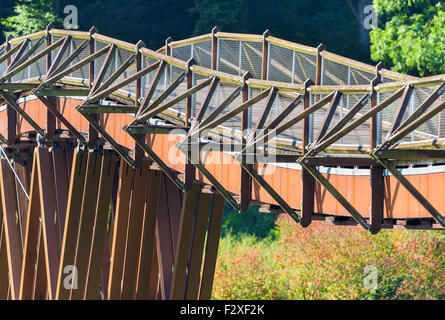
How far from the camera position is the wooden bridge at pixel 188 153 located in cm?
1409

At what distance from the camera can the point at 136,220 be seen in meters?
19.6

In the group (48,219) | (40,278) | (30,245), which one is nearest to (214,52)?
(48,219)

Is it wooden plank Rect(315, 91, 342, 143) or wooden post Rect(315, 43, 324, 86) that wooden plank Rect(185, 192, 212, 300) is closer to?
wooden post Rect(315, 43, 324, 86)

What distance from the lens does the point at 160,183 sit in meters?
20.1

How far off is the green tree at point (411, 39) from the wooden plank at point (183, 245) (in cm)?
1563

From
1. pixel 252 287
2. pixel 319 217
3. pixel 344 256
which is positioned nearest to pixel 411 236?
pixel 344 256

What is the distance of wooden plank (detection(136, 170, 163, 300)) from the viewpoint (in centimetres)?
1953

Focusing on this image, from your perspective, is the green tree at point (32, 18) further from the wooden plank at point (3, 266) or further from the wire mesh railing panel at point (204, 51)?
the wire mesh railing panel at point (204, 51)

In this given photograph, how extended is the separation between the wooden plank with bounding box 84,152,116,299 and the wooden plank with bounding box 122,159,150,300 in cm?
58

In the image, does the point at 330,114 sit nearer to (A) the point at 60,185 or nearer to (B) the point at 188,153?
(B) the point at 188,153

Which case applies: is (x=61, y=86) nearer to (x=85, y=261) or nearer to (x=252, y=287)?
(x=85, y=261)

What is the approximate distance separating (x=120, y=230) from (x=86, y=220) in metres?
0.77

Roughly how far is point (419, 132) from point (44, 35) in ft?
34.2

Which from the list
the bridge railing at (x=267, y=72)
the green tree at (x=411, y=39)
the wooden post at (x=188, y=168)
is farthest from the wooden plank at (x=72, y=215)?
the green tree at (x=411, y=39)
